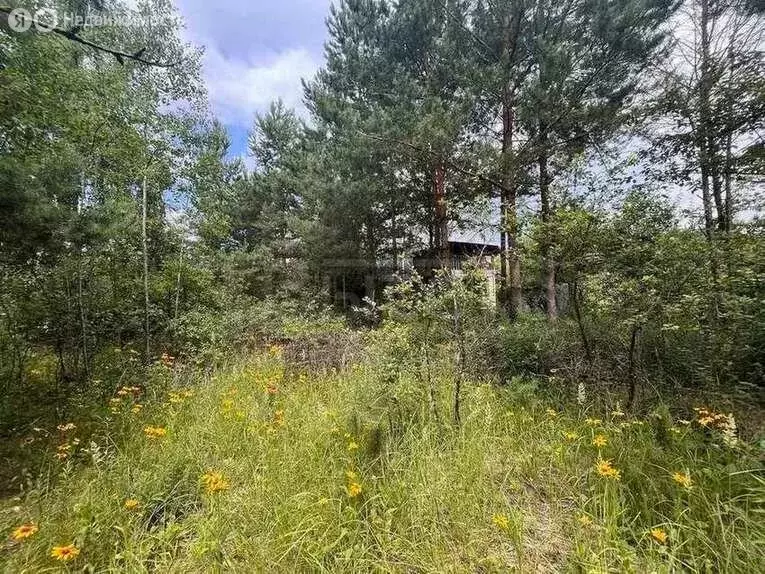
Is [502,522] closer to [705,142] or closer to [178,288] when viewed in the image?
[705,142]

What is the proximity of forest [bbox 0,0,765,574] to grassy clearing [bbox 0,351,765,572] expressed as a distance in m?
0.02

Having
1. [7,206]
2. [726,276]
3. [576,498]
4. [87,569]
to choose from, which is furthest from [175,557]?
[726,276]

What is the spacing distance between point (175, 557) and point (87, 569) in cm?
35

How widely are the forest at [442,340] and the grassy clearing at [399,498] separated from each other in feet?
0.05

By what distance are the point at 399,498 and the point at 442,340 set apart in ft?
5.32

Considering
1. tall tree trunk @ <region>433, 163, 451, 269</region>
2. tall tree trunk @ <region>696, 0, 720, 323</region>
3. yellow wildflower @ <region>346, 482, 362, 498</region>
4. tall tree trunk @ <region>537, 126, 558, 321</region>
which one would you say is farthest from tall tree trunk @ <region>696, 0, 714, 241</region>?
tall tree trunk @ <region>433, 163, 451, 269</region>

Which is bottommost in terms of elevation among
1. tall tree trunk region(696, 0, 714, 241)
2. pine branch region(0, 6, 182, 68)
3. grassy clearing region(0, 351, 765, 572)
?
grassy clearing region(0, 351, 765, 572)

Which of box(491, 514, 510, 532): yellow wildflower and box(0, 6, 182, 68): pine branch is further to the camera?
box(491, 514, 510, 532): yellow wildflower

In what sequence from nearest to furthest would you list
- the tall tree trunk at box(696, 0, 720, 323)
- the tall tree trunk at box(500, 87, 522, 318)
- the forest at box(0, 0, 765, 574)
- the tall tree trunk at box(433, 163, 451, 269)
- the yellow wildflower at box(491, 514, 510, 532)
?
1. the yellow wildflower at box(491, 514, 510, 532)
2. the forest at box(0, 0, 765, 574)
3. the tall tree trunk at box(696, 0, 720, 323)
4. the tall tree trunk at box(500, 87, 522, 318)
5. the tall tree trunk at box(433, 163, 451, 269)

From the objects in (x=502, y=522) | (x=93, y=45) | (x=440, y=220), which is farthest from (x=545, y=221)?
(x=440, y=220)

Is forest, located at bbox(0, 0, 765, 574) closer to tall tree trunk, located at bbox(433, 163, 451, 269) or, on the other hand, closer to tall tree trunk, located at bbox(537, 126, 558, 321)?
tall tree trunk, located at bbox(537, 126, 558, 321)

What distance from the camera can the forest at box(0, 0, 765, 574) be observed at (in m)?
1.62

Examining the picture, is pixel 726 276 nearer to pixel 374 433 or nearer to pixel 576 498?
pixel 576 498

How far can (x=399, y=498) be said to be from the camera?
1808 mm
